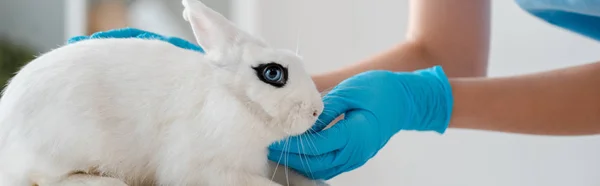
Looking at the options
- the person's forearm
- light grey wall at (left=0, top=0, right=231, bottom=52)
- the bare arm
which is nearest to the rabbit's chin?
the person's forearm

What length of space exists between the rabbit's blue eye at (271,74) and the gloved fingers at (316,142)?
0.29 ft

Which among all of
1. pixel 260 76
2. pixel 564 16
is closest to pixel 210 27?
pixel 260 76

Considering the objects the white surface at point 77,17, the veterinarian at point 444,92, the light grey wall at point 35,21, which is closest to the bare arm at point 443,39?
the veterinarian at point 444,92

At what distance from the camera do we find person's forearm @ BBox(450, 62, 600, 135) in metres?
1.10

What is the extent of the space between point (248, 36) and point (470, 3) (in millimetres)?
725

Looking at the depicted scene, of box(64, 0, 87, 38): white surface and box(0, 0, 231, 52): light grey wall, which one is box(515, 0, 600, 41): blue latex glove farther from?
box(0, 0, 231, 52): light grey wall

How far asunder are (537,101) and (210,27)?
0.64 m

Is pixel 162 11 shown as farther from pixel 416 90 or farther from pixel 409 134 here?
pixel 416 90

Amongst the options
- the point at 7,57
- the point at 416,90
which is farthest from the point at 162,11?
the point at 416,90

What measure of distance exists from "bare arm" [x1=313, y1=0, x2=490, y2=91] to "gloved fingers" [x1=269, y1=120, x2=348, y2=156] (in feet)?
1.45

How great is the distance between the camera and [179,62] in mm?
801

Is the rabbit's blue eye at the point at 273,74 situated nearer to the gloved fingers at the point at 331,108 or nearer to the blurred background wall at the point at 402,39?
the gloved fingers at the point at 331,108

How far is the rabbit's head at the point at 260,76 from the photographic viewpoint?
0.76m

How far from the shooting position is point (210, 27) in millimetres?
768
